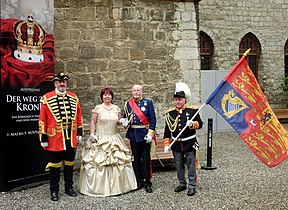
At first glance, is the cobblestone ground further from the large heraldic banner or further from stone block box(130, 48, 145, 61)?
stone block box(130, 48, 145, 61)

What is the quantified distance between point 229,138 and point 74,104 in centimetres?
740

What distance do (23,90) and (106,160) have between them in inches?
67.2

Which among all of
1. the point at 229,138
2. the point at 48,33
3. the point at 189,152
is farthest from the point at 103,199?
the point at 229,138

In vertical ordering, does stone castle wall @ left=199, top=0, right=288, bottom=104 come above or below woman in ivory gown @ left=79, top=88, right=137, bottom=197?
above

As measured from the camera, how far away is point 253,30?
627 inches

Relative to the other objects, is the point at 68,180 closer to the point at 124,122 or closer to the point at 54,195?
the point at 54,195

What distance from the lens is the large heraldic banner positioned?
540 cm

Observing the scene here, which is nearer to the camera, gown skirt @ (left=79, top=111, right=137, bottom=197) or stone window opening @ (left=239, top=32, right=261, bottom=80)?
gown skirt @ (left=79, top=111, right=137, bottom=197)

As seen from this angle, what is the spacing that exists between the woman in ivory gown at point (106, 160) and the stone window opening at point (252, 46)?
466 inches

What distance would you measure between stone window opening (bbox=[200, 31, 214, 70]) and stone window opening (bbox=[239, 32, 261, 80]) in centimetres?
151

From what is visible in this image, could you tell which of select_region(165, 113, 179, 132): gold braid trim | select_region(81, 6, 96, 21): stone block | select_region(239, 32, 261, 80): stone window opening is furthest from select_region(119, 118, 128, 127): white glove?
select_region(239, 32, 261, 80): stone window opening

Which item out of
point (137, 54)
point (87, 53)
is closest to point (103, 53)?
point (87, 53)

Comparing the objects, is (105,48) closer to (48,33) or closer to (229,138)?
(48,33)

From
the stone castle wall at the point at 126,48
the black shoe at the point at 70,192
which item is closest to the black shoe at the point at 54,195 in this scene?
the black shoe at the point at 70,192
